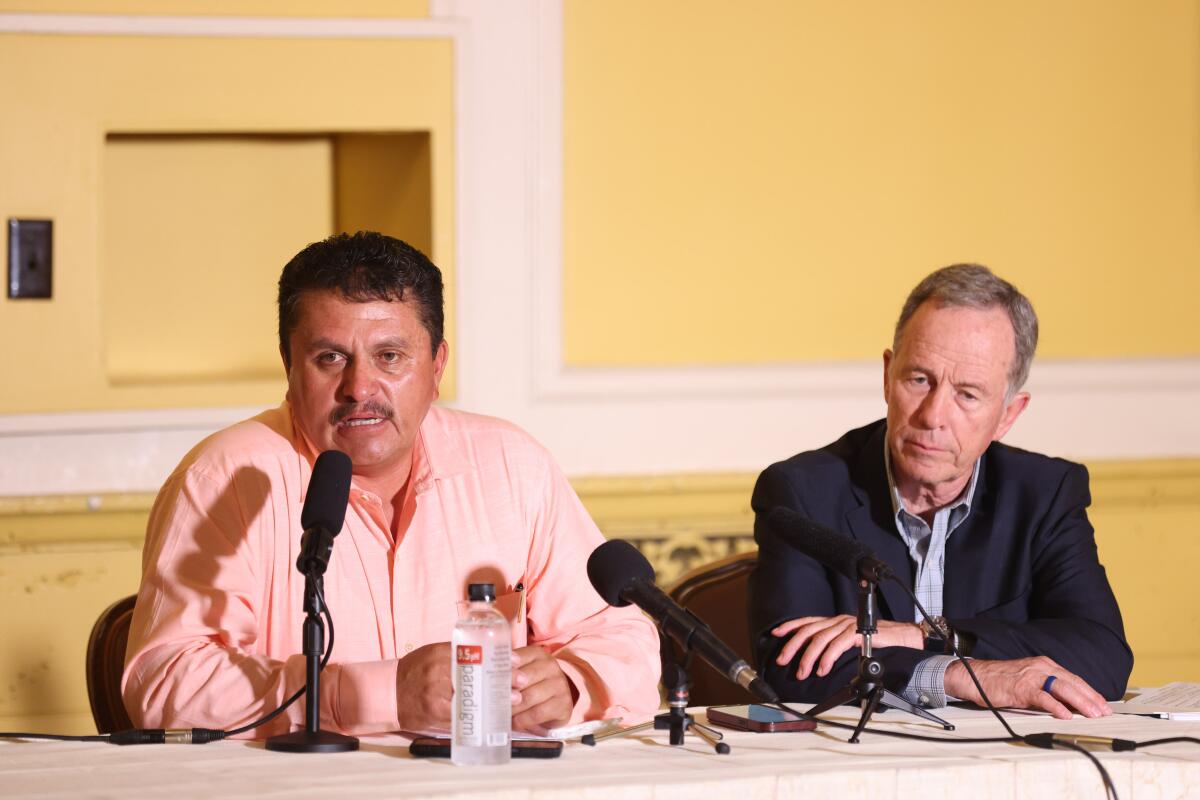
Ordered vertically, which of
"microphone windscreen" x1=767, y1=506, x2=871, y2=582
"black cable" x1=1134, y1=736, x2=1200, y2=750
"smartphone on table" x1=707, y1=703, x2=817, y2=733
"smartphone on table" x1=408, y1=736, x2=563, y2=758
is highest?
"microphone windscreen" x1=767, y1=506, x2=871, y2=582

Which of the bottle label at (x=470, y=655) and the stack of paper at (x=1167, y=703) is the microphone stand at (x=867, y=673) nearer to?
the stack of paper at (x=1167, y=703)

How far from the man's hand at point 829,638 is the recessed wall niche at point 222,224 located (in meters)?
1.62

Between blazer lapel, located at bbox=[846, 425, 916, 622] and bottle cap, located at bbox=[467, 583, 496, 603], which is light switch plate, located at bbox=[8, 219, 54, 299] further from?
bottle cap, located at bbox=[467, 583, 496, 603]

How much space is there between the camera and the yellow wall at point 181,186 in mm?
3658

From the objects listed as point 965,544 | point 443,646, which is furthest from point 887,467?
point 443,646

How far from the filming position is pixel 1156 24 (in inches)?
175

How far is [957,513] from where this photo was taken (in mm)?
3008

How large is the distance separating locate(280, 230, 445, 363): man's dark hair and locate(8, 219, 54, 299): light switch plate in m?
1.27

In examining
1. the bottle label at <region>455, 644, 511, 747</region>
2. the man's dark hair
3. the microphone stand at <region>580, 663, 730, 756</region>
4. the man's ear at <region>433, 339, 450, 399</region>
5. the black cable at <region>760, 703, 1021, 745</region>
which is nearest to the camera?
the bottle label at <region>455, 644, 511, 747</region>

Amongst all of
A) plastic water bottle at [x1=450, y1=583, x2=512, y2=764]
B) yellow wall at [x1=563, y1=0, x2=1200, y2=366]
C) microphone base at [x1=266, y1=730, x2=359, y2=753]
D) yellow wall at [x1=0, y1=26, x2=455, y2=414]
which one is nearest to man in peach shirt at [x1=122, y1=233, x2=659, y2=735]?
microphone base at [x1=266, y1=730, x2=359, y2=753]

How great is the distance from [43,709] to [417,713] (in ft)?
6.20

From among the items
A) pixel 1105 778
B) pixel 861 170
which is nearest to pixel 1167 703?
pixel 1105 778

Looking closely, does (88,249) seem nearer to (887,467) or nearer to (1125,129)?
(887,467)

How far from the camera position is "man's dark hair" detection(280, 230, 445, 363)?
2.58m
